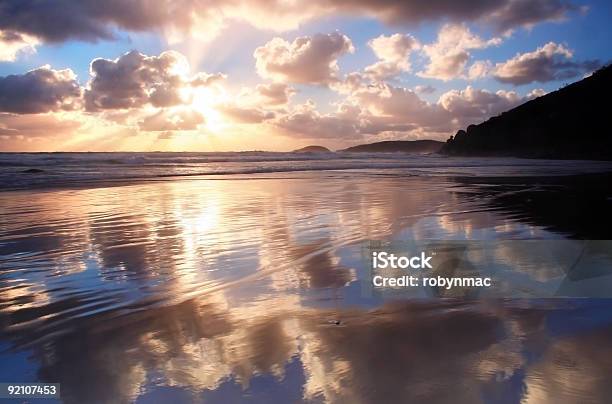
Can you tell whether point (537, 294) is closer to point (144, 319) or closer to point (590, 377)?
point (590, 377)

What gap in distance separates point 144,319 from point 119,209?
7.45 metres

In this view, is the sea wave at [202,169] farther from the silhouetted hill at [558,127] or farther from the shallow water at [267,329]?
the shallow water at [267,329]

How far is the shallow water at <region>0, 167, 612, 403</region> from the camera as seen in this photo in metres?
2.52

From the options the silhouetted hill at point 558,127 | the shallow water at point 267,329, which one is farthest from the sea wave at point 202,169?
the shallow water at point 267,329

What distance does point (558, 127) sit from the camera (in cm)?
4900

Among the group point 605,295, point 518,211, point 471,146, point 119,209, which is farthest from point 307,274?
point 471,146

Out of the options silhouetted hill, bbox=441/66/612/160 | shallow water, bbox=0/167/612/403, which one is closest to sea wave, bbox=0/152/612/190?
silhouetted hill, bbox=441/66/612/160

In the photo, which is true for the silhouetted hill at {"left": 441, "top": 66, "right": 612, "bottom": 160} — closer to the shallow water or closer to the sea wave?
the sea wave

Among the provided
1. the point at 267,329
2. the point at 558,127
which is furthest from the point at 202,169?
the point at 558,127

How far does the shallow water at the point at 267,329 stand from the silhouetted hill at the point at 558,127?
130ft

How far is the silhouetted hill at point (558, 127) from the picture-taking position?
142ft

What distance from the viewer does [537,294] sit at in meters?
4.00

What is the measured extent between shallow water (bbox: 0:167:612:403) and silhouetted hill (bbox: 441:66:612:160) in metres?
39.6

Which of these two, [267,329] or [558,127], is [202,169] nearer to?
[267,329]
